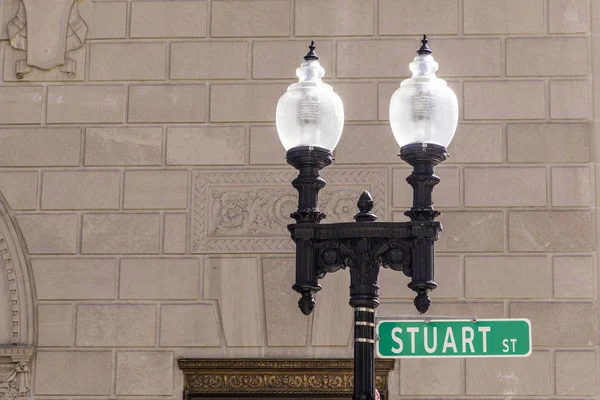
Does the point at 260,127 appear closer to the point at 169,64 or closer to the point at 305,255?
the point at 169,64

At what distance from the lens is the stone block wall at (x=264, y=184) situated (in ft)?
35.6

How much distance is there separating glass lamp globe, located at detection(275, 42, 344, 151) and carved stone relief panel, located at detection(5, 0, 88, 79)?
4519mm

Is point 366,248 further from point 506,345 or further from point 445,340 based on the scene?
point 506,345

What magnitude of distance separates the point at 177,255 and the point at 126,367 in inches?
40.0

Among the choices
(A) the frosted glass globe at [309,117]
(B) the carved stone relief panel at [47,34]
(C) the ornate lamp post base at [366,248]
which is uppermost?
(B) the carved stone relief panel at [47,34]

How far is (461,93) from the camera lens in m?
11.2

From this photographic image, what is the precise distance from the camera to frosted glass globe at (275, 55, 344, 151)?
7410 mm

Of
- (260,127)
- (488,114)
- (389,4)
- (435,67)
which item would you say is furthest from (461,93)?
(435,67)

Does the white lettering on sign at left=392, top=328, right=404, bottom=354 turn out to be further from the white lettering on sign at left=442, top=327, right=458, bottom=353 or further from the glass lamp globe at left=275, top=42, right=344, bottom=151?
the glass lamp globe at left=275, top=42, right=344, bottom=151

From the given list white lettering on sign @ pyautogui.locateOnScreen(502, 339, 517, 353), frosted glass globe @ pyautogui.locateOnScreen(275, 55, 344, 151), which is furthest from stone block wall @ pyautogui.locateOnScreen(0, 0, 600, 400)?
frosted glass globe @ pyautogui.locateOnScreen(275, 55, 344, 151)

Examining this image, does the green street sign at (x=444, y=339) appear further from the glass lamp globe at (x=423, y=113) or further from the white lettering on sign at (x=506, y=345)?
the glass lamp globe at (x=423, y=113)

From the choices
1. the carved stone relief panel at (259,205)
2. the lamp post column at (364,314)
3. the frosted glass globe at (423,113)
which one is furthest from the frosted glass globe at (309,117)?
the carved stone relief panel at (259,205)

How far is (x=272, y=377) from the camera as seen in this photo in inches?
425

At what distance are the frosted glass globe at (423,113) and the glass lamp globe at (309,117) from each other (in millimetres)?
352
